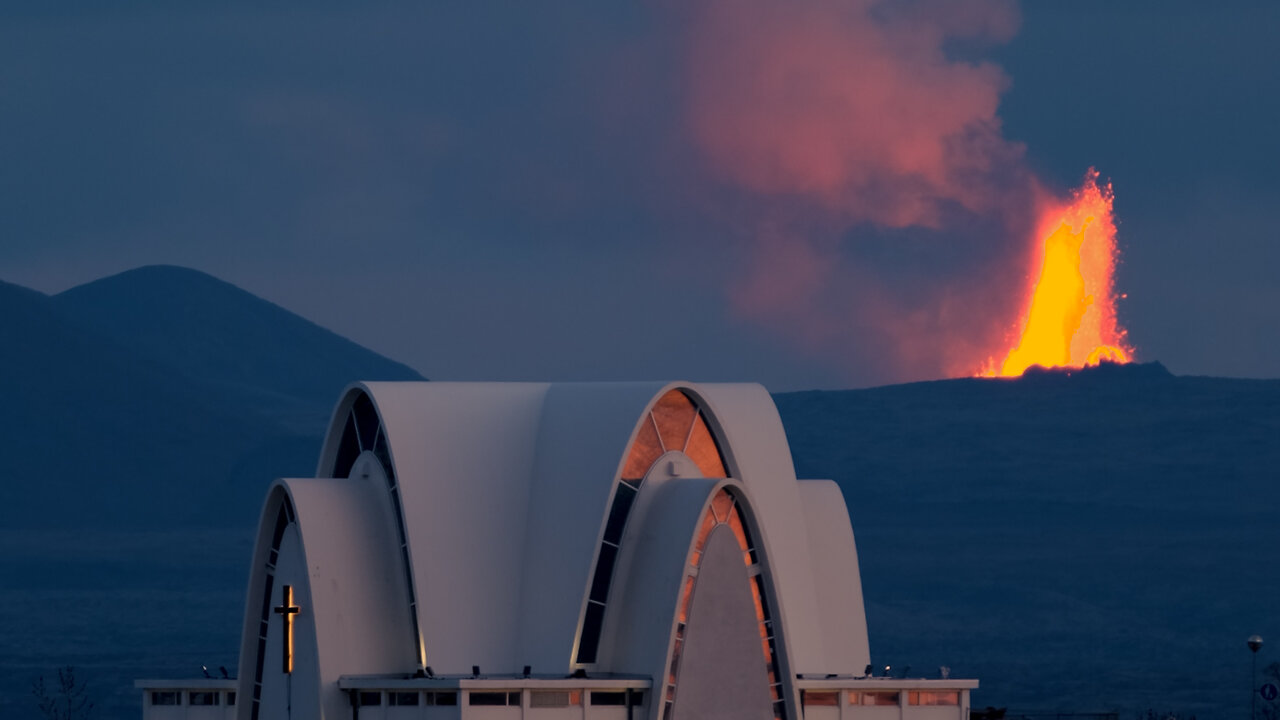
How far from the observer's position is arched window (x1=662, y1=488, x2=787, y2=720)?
2238 inches

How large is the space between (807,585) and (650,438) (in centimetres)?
820

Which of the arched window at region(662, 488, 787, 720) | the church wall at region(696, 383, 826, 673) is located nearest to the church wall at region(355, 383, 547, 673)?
the arched window at region(662, 488, 787, 720)

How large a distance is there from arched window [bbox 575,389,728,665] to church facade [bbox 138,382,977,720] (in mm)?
51

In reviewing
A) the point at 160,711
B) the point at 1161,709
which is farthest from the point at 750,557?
the point at 1161,709

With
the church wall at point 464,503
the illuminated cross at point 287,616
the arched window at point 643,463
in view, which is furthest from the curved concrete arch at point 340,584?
the arched window at point 643,463

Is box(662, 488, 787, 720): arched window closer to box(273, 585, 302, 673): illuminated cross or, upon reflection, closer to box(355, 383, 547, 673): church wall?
box(355, 383, 547, 673): church wall

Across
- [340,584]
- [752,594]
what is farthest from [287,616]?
[752,594]

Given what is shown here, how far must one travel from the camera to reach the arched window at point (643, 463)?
57750mm

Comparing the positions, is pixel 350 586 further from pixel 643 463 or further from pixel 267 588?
pixel 643 463

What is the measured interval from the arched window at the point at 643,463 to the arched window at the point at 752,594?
80.3 inches

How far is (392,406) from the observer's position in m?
60.0

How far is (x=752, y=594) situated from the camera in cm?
5844

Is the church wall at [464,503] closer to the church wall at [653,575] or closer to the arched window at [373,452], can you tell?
the arched window at [373,452]

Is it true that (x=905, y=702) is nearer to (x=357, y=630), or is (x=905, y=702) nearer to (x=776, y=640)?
(x=776, y=640)
